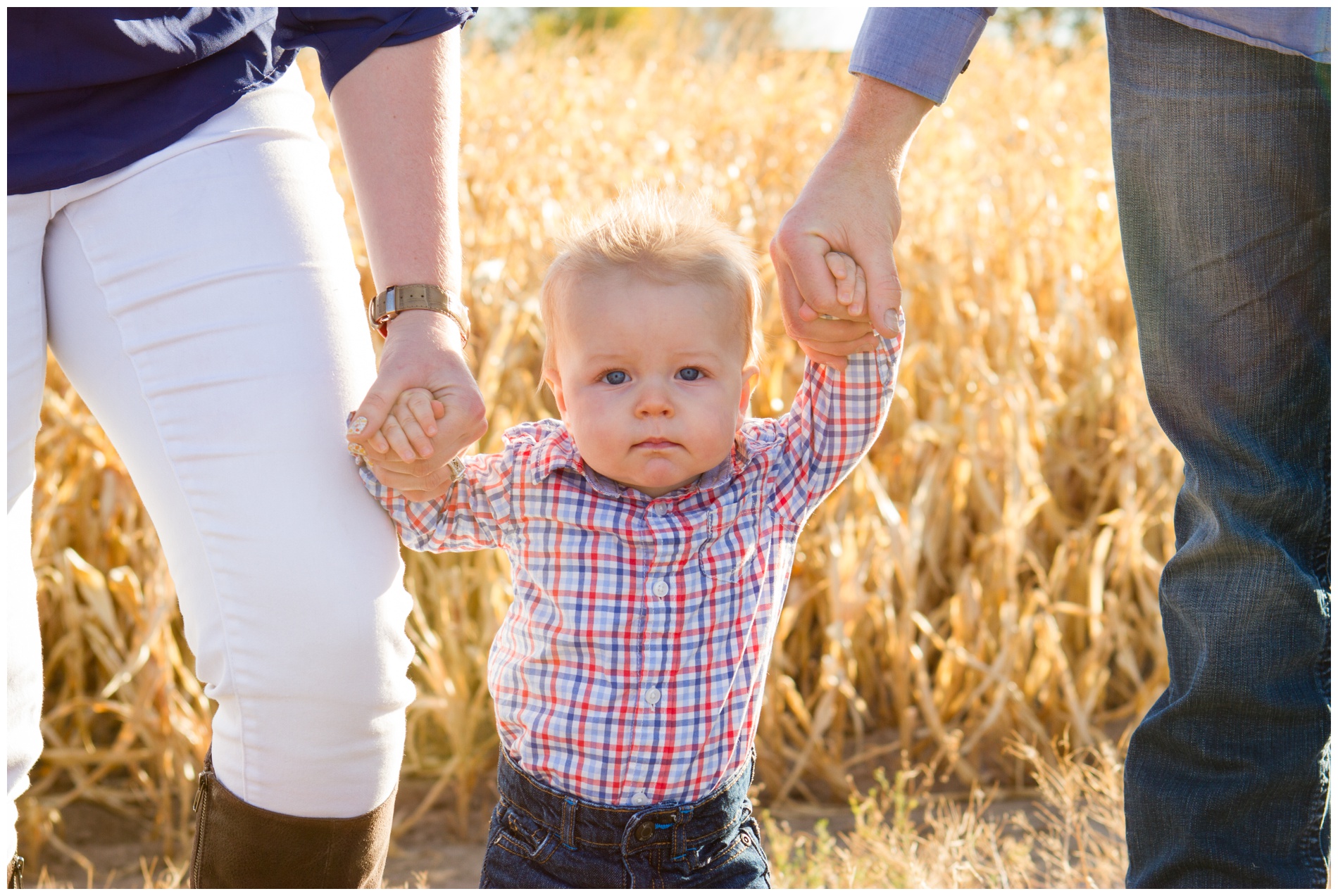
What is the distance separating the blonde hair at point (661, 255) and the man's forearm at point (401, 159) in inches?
5.5

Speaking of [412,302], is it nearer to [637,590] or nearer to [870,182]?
[637,590]

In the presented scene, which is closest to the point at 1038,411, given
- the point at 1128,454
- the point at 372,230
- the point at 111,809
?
the point at 1128,454

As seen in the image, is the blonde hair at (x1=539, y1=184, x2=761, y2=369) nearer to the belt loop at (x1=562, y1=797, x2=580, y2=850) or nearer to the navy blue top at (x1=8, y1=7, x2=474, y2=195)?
the navy blue top at (x1=8, y1=7, x2=474, y2=195)

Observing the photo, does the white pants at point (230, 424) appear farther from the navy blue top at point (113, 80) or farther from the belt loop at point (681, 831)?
the belt loop at point (681, 831)

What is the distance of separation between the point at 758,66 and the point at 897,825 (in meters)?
3.57

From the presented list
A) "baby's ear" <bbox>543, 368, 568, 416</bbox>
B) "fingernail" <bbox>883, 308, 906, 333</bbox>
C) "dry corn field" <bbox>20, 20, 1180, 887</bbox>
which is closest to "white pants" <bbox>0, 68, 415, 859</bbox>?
"baby's ear" <bbox>543, 368, 568, 416</bbox>

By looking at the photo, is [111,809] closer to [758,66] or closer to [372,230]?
[372,230]

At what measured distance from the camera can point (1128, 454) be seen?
9.07ft

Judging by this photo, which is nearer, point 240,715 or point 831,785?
point 240,715

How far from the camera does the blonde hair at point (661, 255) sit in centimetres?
133

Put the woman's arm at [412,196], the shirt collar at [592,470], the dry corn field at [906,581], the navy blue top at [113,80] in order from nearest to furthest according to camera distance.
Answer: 1. the navy blue top at [113,80]
2. the woman's arm at [412,196]
3. the shirt collar at [592,470]
4. the dry corn field at [906,581]

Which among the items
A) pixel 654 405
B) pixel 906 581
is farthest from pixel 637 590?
pixel 906 581

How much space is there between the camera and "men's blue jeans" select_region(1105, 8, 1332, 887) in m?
1.35

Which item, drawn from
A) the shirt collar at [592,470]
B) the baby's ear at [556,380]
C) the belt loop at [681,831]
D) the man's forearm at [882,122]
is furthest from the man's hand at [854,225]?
the belt loop at [681,831]
